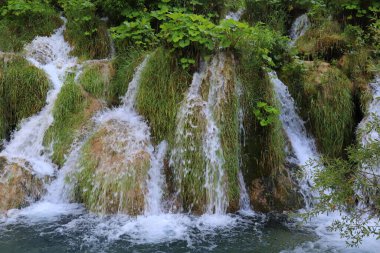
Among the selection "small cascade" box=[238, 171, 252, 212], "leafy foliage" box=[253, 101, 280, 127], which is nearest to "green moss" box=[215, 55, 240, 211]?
"small cascade" box=[238, 171, 252, 212]

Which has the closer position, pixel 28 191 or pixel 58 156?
pixel 28 191

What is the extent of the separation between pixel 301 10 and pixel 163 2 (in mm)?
3628

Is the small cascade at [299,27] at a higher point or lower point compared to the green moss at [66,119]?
higher

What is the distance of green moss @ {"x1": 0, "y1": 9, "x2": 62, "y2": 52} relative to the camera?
8.66 metres

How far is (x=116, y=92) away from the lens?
7.43 metres

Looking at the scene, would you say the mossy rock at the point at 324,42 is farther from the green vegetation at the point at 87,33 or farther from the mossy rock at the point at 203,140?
the green vegetation at the point at 87,33

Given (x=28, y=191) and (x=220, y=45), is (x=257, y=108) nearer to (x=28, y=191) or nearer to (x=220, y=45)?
(x=220, y=45)

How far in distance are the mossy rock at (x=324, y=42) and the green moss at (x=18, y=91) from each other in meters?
5.59

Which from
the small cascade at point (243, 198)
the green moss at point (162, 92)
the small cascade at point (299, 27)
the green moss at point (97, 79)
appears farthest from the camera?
the small cascade at point (299, 27)

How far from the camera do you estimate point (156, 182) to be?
599cm

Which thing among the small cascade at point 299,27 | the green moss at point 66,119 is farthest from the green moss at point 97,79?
the small cascade at point 299,27

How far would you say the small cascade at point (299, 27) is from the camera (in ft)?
29.3

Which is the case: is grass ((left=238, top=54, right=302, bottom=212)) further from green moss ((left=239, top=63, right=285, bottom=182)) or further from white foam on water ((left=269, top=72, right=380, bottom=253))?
white foam on water ((left=269, top=72, right=380, bottom=253))

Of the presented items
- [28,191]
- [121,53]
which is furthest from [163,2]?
[28,191]
